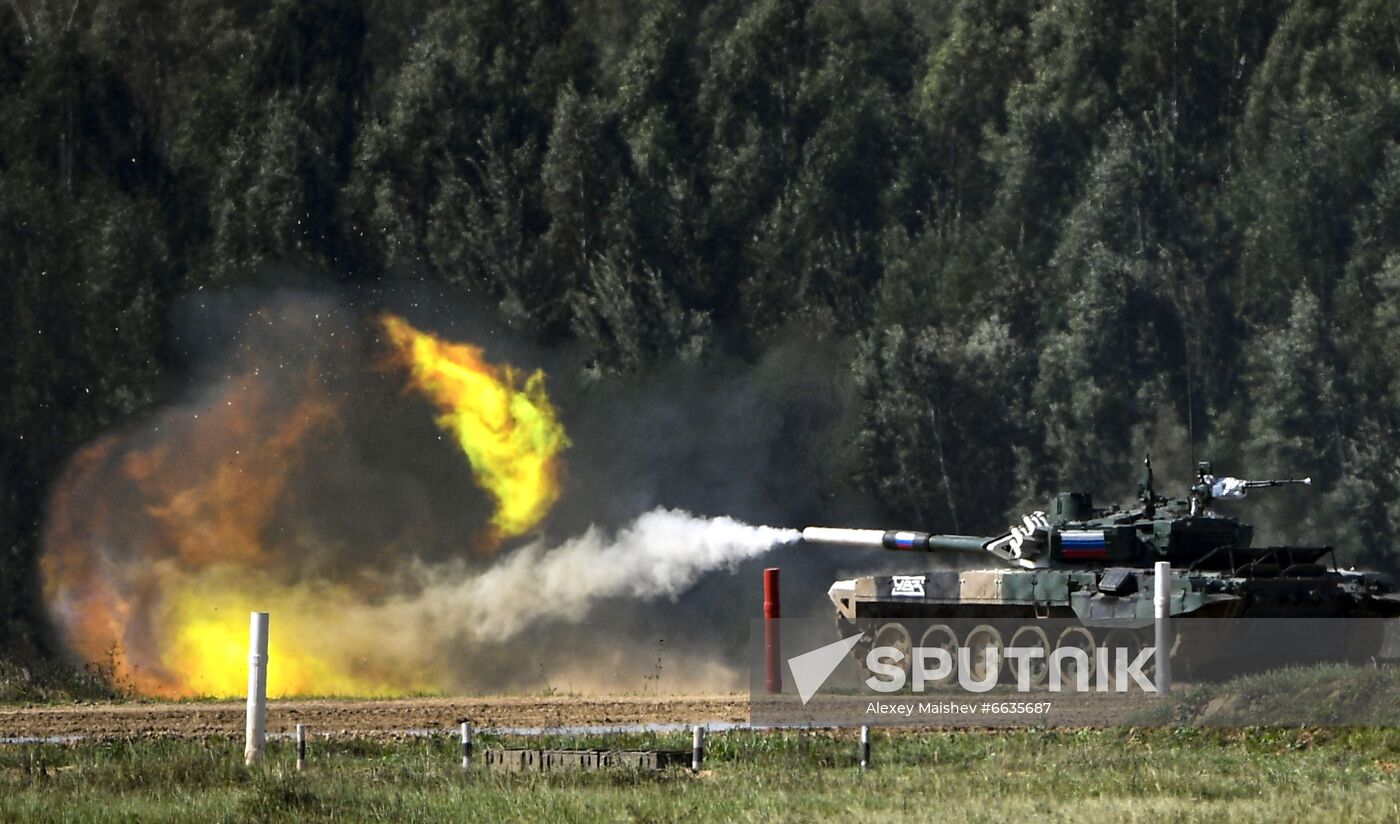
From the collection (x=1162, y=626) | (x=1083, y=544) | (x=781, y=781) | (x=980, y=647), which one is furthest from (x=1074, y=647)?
(x=781, y=781)

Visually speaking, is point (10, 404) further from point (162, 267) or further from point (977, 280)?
point (977, 280)

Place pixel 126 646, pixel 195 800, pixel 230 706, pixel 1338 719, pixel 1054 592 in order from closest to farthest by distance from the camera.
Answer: pixel 195 800 < pixel 1338 719 < pixel 230 706 < pixel 1054 592 < pixel 126 646

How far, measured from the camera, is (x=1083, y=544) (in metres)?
31.8

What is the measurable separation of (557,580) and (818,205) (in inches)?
778

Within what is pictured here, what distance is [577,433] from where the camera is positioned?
5466cm

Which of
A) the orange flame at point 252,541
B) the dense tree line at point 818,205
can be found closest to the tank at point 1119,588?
the orange flame at point 252,541

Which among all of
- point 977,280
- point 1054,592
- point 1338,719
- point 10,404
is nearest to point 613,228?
point 977,280

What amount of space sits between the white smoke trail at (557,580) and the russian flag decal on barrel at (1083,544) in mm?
10786

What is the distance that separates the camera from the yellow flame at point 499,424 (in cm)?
4556

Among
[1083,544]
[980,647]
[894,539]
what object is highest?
[894,539]

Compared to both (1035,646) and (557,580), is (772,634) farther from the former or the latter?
(557,580)

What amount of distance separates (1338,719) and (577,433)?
34032 millimetres

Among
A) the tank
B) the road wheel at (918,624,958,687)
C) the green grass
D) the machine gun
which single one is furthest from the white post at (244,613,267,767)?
the machine gun

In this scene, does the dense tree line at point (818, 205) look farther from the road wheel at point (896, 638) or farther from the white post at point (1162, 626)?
the white post at point (1162, 626)
